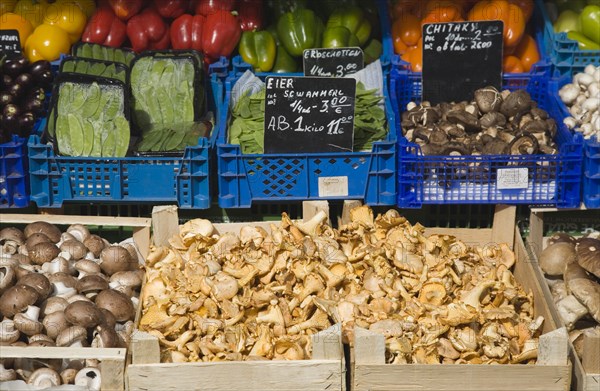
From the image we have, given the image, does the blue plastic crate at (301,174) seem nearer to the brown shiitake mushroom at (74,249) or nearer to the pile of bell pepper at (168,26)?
the brown shiitake mushroom at (74,249)

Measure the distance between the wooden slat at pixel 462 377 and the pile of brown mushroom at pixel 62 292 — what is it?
3.70ft

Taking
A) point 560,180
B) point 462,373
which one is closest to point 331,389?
point 462,373

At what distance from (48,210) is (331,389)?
2.12m

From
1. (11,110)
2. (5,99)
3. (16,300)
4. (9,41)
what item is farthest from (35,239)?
(9,41)

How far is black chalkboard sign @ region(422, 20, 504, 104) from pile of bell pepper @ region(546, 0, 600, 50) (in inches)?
28.2

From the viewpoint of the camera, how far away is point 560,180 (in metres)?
5.11

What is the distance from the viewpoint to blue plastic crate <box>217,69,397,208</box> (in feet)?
16.8

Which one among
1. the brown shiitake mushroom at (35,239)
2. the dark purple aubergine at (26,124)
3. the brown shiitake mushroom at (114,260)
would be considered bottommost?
the brown shiitake mushroom at (114,260)

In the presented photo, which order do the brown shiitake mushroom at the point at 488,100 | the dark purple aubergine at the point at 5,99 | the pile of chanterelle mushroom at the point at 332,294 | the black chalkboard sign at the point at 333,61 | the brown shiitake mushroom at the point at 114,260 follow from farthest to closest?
the black chalkboard sign at the point at 333,61 < the brown shiitake mushroom at the point at 488,100 < the dark purple aubergine at the point at 5,99 < the brown shiitake mushroom at the point at 114,260 < the pile of chanterelle mushroom at the point at 332,294

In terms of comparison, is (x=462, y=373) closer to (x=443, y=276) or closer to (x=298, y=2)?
(x=443, y=276)

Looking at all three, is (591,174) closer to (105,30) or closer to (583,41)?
(583,41)

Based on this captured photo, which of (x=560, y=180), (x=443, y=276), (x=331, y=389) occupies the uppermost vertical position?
(x=560, y=180)

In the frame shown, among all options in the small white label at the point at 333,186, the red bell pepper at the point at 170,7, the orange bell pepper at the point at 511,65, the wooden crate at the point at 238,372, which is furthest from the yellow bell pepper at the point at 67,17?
the wooden crate at the point at 238,372

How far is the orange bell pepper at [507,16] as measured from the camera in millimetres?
6121
